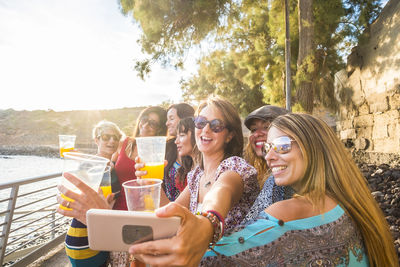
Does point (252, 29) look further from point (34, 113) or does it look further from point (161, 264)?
point (34, 113)

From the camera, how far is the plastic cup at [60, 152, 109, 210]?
44.9 inches

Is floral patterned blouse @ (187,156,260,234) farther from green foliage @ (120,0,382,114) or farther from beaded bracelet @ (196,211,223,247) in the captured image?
green foliage @ (120,0,382,114)

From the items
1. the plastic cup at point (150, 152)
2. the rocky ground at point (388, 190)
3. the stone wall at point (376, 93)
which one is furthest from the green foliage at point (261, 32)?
the plastic cup at point (150, 152)

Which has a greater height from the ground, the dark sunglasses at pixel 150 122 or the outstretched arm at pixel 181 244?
the dark sunglasses at pixel 150 122

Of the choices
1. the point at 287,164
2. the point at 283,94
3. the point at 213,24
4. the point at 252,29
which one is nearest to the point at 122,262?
the point at 287,164

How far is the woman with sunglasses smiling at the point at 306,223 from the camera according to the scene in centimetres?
77

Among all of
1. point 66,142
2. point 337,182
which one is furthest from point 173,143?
point 337,182

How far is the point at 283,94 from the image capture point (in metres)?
9.29

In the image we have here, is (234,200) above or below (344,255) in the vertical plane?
above

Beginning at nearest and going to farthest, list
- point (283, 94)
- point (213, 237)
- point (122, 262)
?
point (213, 237), point (122, 262), point (283, 94)

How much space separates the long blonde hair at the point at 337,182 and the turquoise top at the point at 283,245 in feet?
0.40

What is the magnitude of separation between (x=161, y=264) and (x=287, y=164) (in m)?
0.85

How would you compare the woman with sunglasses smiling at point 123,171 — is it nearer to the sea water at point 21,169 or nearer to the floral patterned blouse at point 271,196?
the floral patterned blouse at point 271,196

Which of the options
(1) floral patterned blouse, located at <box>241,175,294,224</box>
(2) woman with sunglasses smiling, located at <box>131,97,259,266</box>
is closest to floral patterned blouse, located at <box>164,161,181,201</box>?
(2) woman with sunglasses smiling, located at <box>131,97,259,266</box>
